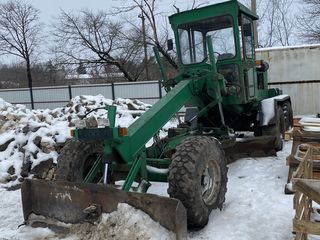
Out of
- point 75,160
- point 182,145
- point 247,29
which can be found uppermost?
point 247,29

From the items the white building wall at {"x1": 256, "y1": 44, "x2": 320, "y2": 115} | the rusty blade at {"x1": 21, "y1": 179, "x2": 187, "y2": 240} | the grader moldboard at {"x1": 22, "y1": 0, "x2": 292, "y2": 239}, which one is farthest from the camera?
the white building wall at {"x1": 256, "y1": 44, "x2": 320, "y2": 115}

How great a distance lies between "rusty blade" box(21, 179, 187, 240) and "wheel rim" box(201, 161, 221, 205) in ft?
2.93

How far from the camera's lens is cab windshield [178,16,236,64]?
287 inches

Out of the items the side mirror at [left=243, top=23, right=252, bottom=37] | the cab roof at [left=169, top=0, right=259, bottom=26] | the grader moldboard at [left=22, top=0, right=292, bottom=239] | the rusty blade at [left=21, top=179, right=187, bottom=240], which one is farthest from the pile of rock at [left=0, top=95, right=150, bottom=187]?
the side mirror at [left=243, top=23, right=252, bottom=37]

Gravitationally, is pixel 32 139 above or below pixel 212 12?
below

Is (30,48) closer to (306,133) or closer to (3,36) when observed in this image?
(3,36)

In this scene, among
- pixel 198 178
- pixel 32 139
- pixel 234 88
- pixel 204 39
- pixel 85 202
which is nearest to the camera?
pixel 85 202

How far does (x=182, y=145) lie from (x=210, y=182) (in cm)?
66

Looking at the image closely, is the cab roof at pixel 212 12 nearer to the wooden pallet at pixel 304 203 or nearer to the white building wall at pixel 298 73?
Result: the wooden pallet at pixel 304 203

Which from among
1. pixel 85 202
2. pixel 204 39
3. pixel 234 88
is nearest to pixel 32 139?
pixel 204 39

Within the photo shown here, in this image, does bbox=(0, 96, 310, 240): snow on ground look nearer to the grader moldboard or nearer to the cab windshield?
the grader moldboard

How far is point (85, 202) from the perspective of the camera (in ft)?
15.3

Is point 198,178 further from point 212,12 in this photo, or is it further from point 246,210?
point 212,12

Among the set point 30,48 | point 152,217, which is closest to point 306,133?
point 152,217
